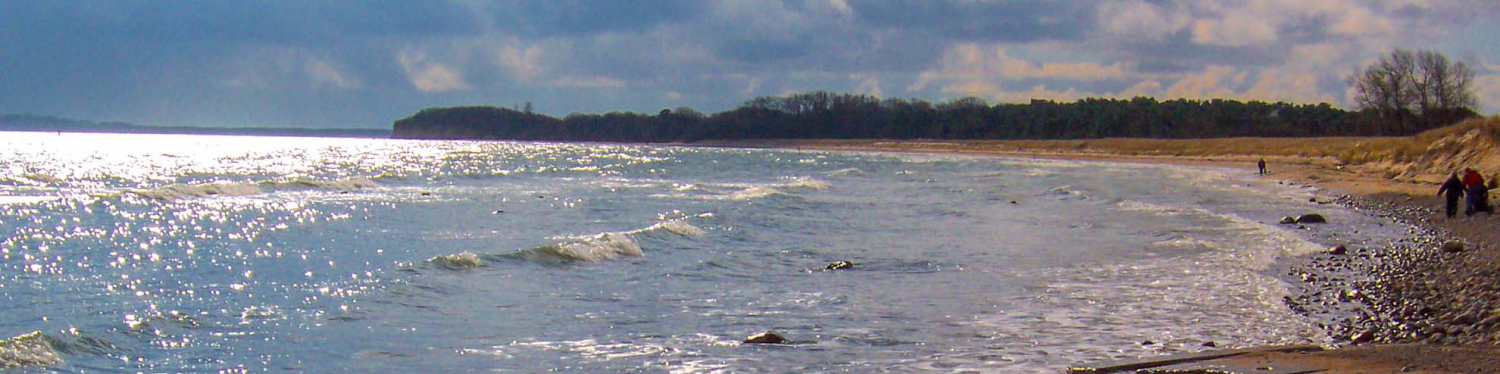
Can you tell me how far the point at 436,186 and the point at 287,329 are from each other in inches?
1496

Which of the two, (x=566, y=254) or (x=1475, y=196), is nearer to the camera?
(x=566, y=254)

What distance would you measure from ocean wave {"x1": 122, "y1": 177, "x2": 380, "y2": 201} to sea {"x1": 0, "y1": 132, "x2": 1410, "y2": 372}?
137 inches

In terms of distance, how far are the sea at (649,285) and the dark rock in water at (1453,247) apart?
191 centimetres

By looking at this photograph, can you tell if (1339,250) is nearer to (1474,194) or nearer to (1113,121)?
(1474,194)

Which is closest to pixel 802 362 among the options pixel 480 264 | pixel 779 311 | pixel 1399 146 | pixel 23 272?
pixel 779 311

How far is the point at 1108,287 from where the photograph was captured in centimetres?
1406

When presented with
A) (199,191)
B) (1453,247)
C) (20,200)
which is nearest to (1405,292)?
(1453,247)

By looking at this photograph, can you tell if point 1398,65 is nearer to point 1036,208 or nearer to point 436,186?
point 1036,208

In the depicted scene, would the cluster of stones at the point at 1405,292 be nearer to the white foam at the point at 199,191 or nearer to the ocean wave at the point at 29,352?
the ocean wave at the point at 29,352

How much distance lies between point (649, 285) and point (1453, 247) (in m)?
11.7

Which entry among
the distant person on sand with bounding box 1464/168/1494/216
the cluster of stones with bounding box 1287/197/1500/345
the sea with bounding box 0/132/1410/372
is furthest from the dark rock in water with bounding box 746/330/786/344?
the distant person on sand with bounding box 1464/168/1494/216

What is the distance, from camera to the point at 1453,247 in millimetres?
15906

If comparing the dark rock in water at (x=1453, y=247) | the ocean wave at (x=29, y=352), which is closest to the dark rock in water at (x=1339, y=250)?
the dark rock in water at (x=1453, y=247)

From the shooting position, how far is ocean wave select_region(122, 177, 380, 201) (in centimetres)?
3544
